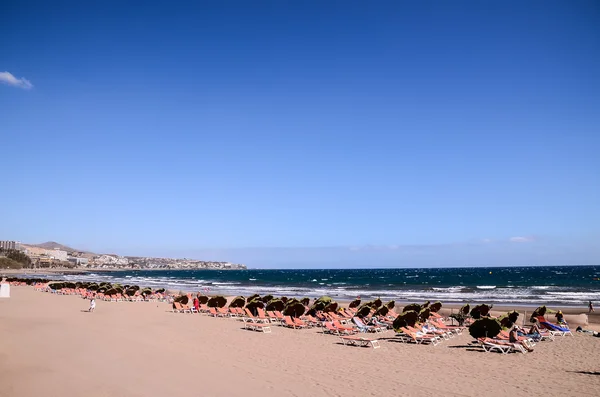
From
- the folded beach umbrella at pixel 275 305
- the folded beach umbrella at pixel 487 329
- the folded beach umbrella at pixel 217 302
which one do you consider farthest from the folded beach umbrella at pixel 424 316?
the folded beach umbrella at pixel 217 302

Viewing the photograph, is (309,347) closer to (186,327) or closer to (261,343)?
(261,343)

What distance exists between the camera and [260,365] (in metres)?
10.4

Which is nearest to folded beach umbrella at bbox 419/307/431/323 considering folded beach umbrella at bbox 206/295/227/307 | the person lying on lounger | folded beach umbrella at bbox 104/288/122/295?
the person lying on lounger

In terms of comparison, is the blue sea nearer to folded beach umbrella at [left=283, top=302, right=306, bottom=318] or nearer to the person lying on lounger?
folded beach umbrella at [left=283, top=302, right=306, bottom=318]

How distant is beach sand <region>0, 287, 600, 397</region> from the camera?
8.30m

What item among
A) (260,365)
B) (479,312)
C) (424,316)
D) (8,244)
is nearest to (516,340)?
(424,316)

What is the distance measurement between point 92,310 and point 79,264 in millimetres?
156180

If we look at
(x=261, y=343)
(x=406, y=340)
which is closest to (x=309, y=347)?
(x=261, y=343)

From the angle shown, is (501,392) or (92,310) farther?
(92,310)

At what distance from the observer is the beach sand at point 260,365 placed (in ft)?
27.2

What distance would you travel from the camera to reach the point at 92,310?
2289cm

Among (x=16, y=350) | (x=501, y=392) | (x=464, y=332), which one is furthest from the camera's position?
(x=464, y=332)

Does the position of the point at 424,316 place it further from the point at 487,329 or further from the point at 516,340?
the point at 516,340

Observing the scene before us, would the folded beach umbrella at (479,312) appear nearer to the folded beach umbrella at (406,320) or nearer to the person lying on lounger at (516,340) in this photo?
the folded beach umbrella at (406,320)
